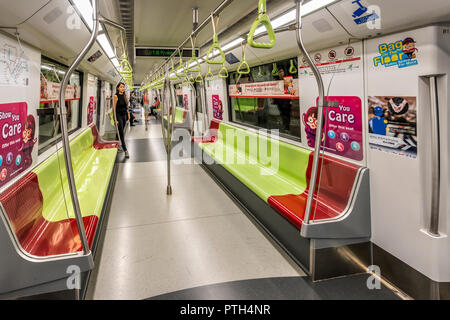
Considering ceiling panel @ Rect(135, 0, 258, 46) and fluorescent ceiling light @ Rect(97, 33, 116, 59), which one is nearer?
fluorescent ceiling light @ Rect(97, 33, 116, 59)

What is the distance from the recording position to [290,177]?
3.75 m

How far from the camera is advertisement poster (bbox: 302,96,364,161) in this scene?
2.61 m

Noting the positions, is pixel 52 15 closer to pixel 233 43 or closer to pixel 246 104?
pixel 233 43

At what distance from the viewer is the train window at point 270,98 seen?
4055 mm

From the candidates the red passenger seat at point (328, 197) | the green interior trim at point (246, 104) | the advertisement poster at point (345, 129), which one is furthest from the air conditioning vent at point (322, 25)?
the green interior trim at point (246, 104)

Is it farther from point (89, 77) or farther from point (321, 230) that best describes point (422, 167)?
point (89, 77)

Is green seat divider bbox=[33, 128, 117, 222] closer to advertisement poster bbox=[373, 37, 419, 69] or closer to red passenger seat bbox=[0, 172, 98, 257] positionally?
red passenger seat bbox=[0, 172, 98, 257]

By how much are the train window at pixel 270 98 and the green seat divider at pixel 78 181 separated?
2567mm

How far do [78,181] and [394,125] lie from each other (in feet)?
11.9

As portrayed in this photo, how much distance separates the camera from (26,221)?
233 centimetres

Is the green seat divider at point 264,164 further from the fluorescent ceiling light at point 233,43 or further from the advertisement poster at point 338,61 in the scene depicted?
the fluorescent ceiling light at point 233,43

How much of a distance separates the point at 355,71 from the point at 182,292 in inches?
89.5

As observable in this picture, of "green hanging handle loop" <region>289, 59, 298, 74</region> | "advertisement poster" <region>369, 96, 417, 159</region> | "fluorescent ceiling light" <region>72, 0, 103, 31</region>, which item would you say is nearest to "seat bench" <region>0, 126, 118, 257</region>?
"fluorescent ceiling light" <region>72, 0, 103, 31</region>
